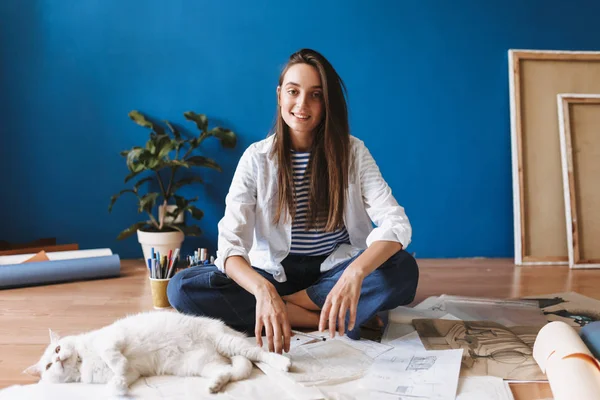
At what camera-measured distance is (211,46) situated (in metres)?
2.89

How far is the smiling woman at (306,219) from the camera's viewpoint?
168 centimetres

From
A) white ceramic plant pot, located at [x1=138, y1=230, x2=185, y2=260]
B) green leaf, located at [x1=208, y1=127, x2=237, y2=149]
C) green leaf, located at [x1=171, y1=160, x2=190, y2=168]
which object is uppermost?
green leaf, located at [x1=208, y1=127, x2=237, y2=149]

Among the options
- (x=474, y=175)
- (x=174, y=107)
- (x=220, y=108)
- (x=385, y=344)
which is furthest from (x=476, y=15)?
(x=385, y=344)

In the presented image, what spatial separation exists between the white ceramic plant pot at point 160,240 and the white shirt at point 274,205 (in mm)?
993

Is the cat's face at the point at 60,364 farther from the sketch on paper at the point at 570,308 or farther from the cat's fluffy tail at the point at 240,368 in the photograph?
the sketch on paper at the point at 570,308

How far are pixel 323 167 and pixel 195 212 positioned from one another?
1175mm

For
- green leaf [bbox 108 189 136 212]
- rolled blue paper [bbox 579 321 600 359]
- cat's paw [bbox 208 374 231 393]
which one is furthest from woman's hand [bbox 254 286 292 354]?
green leaf [bbox 108 189 136 212]

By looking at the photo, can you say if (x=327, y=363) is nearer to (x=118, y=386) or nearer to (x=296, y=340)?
(x=296, y=340)

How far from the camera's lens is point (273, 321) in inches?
53.5

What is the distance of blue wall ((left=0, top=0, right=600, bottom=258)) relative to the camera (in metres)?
2.86

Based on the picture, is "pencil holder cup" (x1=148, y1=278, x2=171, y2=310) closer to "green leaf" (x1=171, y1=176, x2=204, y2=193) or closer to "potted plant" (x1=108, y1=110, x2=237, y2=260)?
"potted plant" (x1=108, y1=110, x2=237, y2=260)

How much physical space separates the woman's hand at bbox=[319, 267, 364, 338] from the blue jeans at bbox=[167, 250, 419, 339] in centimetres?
25

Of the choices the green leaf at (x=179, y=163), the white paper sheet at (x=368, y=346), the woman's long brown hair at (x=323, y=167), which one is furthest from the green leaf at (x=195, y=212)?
the white paper sheet at (x=368, y=346)

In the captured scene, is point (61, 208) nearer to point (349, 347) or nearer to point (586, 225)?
point (349, 347)
